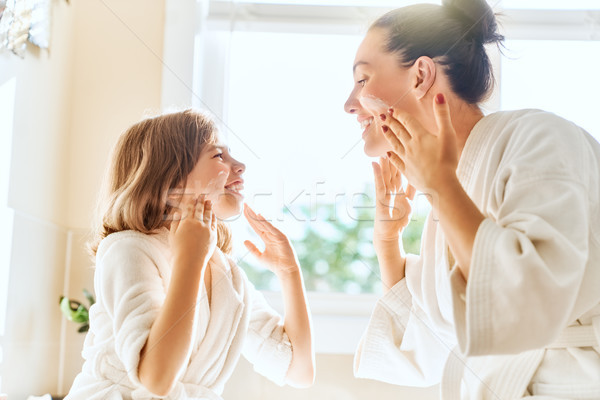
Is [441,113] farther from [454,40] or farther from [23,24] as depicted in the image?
[23,24]

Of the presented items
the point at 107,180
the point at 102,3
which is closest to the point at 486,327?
the point at 107,180

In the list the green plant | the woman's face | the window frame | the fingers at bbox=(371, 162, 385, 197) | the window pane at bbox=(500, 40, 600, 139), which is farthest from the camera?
the window pane at bbox=(500, 40, 600, 139)

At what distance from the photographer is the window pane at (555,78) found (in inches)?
70.4

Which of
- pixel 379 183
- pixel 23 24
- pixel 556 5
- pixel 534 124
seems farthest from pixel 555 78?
pixel 23 24

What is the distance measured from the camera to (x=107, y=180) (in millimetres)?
1306

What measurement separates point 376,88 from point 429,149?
0.37 meters

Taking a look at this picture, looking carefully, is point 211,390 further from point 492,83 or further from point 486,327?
point 492,83

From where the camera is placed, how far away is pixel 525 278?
2.53 ft

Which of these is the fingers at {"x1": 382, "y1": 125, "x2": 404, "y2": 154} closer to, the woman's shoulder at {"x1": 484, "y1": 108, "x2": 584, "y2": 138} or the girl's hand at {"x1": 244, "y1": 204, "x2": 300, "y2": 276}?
the woman's shoulder at {"x1": 484, "y1": 108, "x2": 584, "y2": 138}

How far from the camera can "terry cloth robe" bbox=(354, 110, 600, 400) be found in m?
0.78

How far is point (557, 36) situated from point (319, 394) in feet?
4.03

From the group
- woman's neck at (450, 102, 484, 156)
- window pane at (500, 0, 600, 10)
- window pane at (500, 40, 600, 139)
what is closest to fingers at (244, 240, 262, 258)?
woman's neck at (450, 102, 484, 156)

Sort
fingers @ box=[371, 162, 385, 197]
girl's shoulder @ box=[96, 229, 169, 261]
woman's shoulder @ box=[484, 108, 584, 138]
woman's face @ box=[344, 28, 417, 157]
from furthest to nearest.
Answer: fingers @ box=[371, 162, 385, 197], woman's face @ box=[344, 28, 417, 157], girl's shoulder @ box=[96, 229, 169, 261], woman's shoulder @ box=[484, 108, 584, 138]

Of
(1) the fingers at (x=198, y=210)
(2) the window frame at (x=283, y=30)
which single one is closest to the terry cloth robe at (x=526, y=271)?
(1) the fingers at (x=198, y=210)
